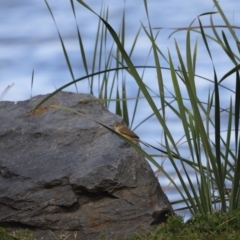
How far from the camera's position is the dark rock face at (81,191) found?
290 cm

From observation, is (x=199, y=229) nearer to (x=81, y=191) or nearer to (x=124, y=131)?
(x=81, y=191)

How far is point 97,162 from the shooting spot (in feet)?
9.73

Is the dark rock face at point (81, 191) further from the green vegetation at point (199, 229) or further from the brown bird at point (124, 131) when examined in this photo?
the green vegetation at point (199, 229)

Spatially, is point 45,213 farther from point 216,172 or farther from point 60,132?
point 216,172

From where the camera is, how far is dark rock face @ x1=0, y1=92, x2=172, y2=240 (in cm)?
290

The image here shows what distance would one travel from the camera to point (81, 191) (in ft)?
9.59

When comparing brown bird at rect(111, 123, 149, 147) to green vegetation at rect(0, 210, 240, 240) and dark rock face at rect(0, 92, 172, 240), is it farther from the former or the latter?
green vegetation at rect(0, 210, 240, 240)

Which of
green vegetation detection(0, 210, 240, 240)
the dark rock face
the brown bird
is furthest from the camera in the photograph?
the brown bird

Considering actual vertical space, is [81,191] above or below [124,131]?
below

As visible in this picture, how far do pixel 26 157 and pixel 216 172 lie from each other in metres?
0.75

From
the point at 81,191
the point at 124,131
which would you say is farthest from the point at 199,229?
the point at 124,131

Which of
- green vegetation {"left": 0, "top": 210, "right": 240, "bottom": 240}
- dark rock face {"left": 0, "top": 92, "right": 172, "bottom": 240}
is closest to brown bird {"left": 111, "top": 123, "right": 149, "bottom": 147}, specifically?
dark rock face {"left": 0, "top": 92, "right": 172, "bottom": 240}

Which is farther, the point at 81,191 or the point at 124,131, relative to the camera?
the point at 124,131

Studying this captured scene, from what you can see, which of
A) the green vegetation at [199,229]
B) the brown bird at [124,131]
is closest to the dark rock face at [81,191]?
the brown bird at [124,131]
